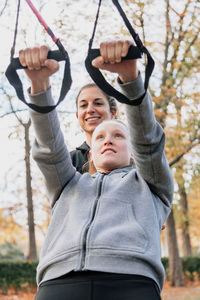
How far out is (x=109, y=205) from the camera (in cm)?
179

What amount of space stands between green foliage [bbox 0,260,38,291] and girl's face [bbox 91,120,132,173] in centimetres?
1068

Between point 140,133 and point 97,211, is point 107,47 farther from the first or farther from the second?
point 97,211

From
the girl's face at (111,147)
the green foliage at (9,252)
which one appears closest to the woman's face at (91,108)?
the girl's face at (111,147)

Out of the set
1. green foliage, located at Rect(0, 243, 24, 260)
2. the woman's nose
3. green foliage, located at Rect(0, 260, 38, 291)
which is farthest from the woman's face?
green foliage, located at Rect(0, 243, 24, 260)

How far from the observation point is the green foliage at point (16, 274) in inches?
464

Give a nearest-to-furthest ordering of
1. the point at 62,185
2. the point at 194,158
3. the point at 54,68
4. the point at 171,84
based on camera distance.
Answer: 1. the point at 54,68
2. the point at 62,185
3. the point at 171,84
4. the point at 194,158

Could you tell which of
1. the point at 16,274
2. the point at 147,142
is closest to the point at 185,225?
the point at 16,274

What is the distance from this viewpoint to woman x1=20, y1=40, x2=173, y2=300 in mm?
1604

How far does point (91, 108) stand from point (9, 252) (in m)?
17.3

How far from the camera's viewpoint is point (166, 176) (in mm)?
1962

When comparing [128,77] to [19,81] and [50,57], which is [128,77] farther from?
[19,81]

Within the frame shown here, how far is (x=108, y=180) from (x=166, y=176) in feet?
0.95

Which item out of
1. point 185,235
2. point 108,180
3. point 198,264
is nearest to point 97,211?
point 108,180

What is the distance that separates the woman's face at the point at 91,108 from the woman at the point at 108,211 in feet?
2.84
